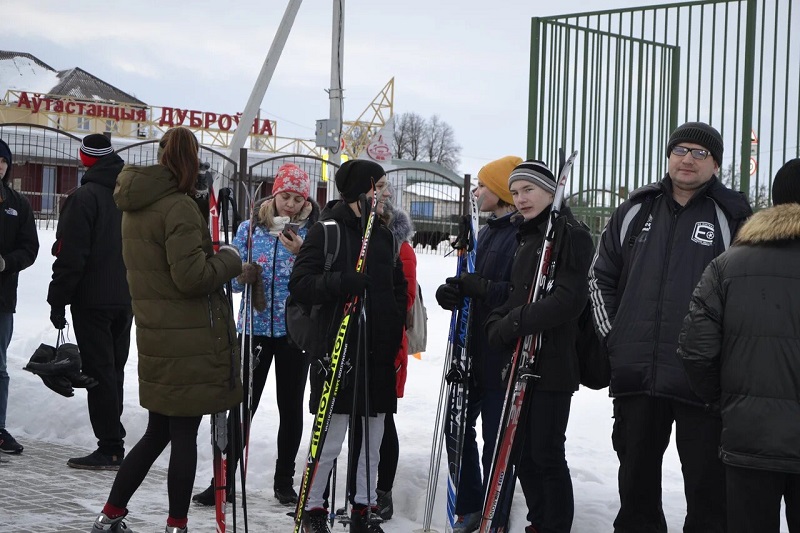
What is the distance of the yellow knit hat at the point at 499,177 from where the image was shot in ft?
17.0

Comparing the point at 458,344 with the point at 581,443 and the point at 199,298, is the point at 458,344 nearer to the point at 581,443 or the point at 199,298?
the point at 199,298

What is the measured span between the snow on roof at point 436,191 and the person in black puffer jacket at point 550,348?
12725mm

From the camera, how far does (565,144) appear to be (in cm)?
716

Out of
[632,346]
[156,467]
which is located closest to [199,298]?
[632,346]

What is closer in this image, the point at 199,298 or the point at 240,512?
the point at 199,298

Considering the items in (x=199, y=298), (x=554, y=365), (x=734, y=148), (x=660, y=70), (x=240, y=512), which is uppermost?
(x=660, y=70)

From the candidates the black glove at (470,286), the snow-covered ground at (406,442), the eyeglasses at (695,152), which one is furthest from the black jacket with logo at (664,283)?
A: the snow-covered ground at (406,442)

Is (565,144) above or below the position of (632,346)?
above

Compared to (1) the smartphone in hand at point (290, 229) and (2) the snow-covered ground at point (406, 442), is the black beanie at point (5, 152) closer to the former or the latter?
(2) the snow-covered ground at point (406, 442)

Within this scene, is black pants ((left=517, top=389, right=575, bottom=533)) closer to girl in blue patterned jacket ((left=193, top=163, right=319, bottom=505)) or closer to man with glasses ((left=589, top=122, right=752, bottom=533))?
man with glasses ((left=589, top=122, right=752, bottom=533))

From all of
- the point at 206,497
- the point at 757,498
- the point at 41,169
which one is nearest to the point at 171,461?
the point at 206,497

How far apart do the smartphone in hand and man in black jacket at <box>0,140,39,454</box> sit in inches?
86.9

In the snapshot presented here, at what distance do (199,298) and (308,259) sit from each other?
2.39 ft

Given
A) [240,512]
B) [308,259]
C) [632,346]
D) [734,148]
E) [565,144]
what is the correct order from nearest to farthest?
[632,346] → [308,259] → [240,512] → [734,148] → [565,144]
